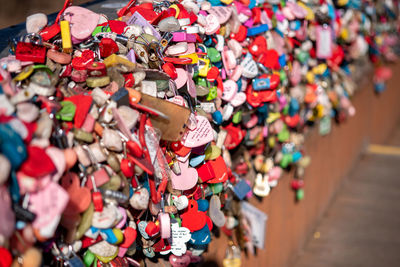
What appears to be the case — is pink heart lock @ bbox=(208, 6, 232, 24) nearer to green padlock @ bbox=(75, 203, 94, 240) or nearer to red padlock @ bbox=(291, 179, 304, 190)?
green padlock @ bbox=(75, 203, 94, 240)

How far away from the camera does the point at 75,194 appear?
113 centimetres

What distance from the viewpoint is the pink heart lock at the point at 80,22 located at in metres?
1.42

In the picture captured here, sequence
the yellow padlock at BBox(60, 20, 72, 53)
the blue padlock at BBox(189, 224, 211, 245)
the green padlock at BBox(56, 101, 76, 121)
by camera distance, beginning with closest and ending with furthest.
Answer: the green padlock at BBox(56, 101, 76, 121) → the yellow padlock at BBox(60, 20, 72, 53) → the blue padlock at BBox(189, 224, 211, 245)

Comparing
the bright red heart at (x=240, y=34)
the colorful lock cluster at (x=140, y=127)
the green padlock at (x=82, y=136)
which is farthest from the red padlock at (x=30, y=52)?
the bright red heart at (x=240, y=34)

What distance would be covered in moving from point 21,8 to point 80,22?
112 inches

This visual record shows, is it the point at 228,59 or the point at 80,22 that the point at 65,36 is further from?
the point at 228,59

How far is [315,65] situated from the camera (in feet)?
9.48

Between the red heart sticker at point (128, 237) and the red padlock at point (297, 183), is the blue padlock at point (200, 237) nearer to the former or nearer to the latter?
the red heart sticker at point (128, 237)

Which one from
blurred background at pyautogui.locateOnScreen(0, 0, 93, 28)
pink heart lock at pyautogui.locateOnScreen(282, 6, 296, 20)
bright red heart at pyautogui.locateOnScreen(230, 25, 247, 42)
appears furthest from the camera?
blurred background at pyautogui.locateOnScreen(0, 0, 93, 28)

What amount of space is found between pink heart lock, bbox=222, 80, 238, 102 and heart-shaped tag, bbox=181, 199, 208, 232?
445 millimetres

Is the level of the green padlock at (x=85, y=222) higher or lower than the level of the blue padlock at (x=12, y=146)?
lower

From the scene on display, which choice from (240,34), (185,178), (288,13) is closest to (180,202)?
(185,178)

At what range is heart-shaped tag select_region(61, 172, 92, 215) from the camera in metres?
1.11

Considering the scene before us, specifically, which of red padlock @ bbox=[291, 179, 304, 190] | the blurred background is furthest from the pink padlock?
the blurred background
